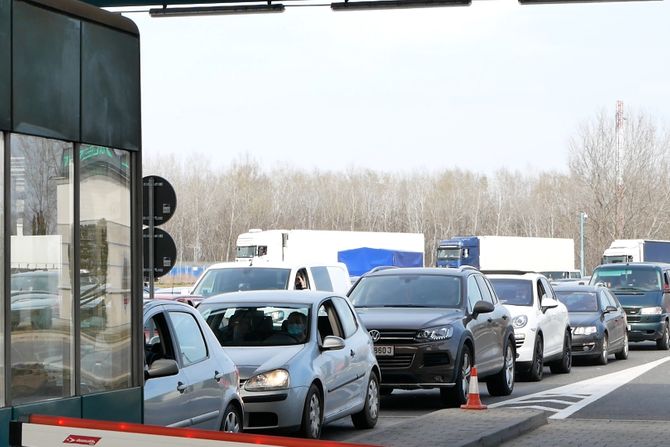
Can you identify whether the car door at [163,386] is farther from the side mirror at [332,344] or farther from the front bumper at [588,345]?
the front bumper at [588,345]

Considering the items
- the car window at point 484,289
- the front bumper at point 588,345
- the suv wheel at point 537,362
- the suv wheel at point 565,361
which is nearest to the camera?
the car window at point 484,289

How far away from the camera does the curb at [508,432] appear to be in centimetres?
1259

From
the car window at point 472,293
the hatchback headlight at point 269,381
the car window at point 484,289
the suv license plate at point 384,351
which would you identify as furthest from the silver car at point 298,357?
the car window at point 484,289

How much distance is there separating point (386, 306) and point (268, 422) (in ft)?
20.3

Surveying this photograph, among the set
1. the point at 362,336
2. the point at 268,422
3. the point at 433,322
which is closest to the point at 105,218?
the point at 268,422

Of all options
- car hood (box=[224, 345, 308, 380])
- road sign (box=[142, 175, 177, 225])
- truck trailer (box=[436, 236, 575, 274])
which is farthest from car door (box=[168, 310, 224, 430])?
truck trailer (box=[436, 236, 575, 274])

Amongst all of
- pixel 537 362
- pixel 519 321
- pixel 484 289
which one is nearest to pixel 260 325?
pixel 484 289

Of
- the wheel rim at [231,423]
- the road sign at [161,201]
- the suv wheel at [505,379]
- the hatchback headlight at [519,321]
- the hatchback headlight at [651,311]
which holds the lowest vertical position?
the suv wheel at [505,379]

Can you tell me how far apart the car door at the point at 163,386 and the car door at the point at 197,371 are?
10 cm

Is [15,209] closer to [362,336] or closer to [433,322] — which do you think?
[362,336]

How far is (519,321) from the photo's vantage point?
75.3 feet

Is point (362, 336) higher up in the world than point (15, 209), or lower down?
lower down

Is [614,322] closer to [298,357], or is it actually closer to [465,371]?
[465,371]

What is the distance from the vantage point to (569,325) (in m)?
26.1
